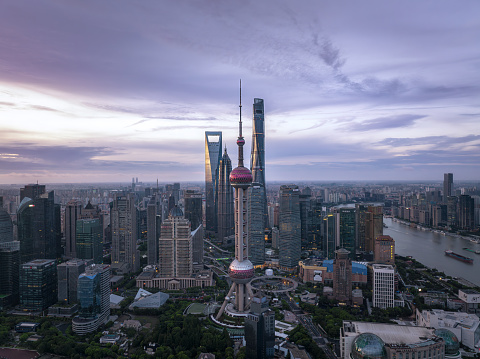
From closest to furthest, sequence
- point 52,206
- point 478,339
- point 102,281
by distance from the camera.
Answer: point 478,339, point 102,281, point 52,206

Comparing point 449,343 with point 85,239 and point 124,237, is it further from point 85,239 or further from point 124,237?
point 85,239

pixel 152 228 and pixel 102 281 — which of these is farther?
pixel 152 228

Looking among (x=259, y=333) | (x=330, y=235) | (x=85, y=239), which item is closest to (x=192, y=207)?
(x=85, y=239)

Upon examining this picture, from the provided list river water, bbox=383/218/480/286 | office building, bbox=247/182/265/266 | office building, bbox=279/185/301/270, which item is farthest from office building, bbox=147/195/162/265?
river water, bbox=383/218/480/286

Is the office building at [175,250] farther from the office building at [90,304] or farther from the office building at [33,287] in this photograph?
the office building at [33,287]

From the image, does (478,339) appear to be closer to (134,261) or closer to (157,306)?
(157,306)

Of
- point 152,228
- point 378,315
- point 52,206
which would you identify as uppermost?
point 52,206

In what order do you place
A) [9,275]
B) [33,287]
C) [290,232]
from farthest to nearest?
1. [290,232]
2. [9,275]
3. [33,287]

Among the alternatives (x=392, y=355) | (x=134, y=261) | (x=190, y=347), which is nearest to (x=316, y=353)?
(x=392, y=355)
